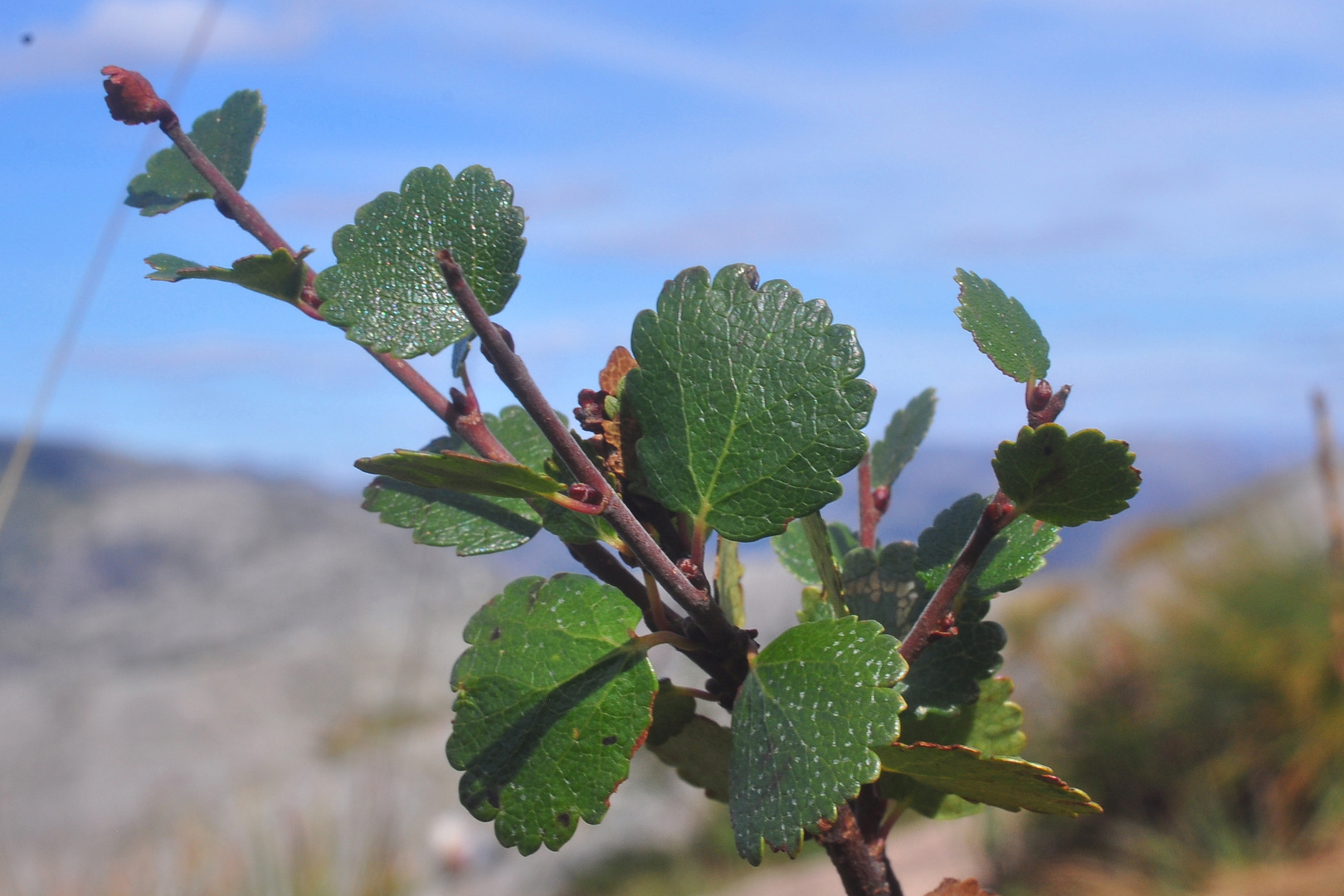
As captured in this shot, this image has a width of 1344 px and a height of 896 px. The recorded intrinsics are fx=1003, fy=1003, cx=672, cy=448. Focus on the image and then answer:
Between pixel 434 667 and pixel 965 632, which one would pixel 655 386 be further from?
pixel 434 667

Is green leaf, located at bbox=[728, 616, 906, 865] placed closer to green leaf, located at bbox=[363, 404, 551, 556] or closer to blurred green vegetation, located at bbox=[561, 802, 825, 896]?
green leaf, located at bbox=[363, 404, 551, 556]

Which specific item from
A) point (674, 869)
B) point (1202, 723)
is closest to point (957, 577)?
point (1202, 723)

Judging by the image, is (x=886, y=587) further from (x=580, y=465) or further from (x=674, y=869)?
(x=674, y=869)

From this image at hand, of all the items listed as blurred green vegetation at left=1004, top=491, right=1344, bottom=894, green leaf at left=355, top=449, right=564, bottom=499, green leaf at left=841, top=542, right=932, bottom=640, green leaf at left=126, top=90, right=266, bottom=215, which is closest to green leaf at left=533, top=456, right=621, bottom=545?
green leaf at left=355, top=449, right=564, bottom=499

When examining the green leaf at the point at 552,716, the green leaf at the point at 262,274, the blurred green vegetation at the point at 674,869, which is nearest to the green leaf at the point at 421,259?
the green leaf at the point at 262,274

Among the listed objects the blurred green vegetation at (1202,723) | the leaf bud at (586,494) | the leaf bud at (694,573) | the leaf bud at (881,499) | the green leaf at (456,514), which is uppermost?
the leaf bud at (586,494)

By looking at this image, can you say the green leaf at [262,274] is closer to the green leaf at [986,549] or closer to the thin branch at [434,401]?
the thin branch at [434,401]
